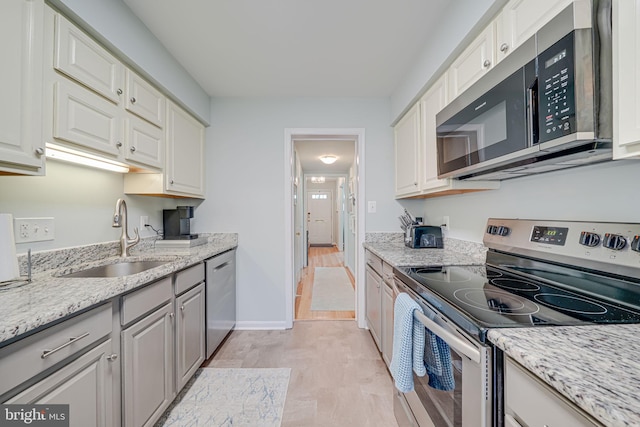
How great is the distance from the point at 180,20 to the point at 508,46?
1.81 m

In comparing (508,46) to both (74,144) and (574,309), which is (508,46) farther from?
(74,144)

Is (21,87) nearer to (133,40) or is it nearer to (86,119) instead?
(86,119)

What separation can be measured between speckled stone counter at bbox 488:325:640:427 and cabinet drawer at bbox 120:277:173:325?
1.40 m

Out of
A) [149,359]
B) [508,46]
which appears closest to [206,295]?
[149,359]

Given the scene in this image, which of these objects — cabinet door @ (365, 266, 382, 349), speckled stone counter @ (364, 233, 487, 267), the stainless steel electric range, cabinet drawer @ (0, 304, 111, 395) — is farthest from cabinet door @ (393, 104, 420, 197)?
cabinet drawer @ (0, 304, 111, 395)

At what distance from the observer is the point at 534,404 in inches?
23.0

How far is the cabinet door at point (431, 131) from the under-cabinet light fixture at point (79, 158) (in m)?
2.03

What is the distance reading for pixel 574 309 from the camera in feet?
2.73

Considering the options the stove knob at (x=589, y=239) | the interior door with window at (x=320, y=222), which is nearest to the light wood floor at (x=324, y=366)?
the stove knob at (x=589, y=239)

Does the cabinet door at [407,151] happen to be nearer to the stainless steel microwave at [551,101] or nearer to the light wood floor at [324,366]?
the stainless steel microwave at [551,101]

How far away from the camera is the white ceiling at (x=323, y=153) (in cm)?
388

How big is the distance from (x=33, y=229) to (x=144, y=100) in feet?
3.22

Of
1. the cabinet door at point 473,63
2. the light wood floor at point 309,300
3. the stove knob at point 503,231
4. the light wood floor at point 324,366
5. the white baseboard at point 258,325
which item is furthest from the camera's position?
the light wood floor at point 309,300

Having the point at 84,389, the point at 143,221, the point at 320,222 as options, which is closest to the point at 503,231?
the point at 84,389
